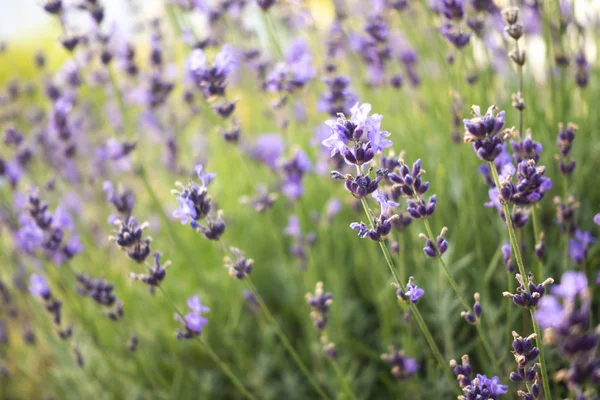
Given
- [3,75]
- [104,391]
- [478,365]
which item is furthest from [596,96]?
[3,75]

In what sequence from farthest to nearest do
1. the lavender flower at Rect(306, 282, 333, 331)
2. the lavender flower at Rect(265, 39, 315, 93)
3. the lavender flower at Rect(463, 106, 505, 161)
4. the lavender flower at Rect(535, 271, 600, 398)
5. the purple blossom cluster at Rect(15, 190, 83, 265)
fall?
1. the lavender flower at Rect(265, 39, 315, 93)
2. the purple blossom cluster at Rect(15, 190, 83, 265)
3. the lavender flower at Rect(306, 282, 333, 331)
4. the lavender flower at Rect(463, 106, 505, 161)
5. the lavender flower at Rect(535, 271, 600, 398)

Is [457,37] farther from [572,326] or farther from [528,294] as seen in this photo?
[572,326]

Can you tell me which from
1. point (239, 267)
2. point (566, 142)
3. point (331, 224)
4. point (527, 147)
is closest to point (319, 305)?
point (239, 267)

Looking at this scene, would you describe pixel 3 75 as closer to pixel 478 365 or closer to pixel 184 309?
pixel 184 309

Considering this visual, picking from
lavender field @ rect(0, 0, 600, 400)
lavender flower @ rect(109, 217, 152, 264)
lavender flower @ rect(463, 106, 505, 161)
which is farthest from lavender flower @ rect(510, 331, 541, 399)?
lavender flower @ rect(109, 217, 152, 264)

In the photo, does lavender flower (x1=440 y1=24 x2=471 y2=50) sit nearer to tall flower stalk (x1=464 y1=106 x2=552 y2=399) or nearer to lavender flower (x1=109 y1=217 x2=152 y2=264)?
tall flower stalk (x1=464 y1=106 x2=552 y2=399)

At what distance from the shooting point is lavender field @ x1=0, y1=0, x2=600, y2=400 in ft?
5.15

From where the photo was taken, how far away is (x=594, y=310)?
223 centimetres

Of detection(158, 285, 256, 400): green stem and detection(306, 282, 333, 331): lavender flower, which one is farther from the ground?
detection(306, 282, 333, 331): lavender flower

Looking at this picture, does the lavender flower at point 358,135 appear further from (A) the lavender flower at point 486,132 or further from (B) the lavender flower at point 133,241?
(B) the lavender flower at point 133,241

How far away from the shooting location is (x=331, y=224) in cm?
288

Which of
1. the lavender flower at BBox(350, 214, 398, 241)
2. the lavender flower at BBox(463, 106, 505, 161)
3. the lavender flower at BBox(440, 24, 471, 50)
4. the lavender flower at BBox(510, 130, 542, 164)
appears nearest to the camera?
the lavender flower at BBox(463, 106, 505, 161)

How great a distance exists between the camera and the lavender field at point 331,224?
157cm

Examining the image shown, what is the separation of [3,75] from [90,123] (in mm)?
5776
